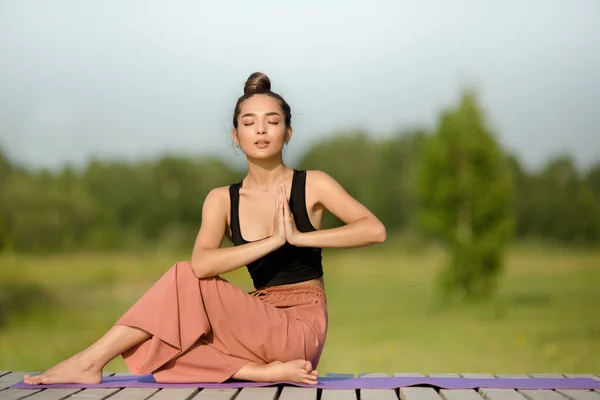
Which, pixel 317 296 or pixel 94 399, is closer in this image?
pixel 94 399

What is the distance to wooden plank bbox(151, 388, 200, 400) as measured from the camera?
3.35m

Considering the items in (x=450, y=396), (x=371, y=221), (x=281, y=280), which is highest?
(x=371, y=221)

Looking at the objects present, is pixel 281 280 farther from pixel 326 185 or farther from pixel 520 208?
pixel 520 208

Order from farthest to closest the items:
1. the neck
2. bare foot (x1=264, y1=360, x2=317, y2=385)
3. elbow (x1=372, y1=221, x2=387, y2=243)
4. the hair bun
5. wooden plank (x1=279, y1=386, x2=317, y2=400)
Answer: the hair bun < the neck < elbow (x1=372, y1=221, x2=387, y2=243) < bare foot (x1=264, y1=360, x2=317, y2=385) < wooden plank (x1=279, y1=386, x2=317, y2=400)

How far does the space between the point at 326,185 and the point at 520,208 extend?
934 cm

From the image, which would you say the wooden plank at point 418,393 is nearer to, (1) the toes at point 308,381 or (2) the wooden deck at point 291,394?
(2) the wooden deck at point 291,394

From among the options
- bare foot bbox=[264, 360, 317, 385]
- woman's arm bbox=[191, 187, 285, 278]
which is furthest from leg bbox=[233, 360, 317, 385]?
woman's arm bbox=[191, 187, 285, 278]

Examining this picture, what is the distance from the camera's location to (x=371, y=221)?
3.69 meters

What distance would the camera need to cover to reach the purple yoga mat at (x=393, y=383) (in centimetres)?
358

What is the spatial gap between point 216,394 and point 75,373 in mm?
750

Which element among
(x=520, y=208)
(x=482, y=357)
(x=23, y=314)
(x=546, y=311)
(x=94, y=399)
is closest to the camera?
(x=94, y=399)

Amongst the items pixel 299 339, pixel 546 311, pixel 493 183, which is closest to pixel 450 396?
pixel 299 339

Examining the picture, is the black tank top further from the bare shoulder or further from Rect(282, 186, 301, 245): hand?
Rect(282, 186, 301, 245): hand

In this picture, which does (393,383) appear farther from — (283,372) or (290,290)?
(290,290)
